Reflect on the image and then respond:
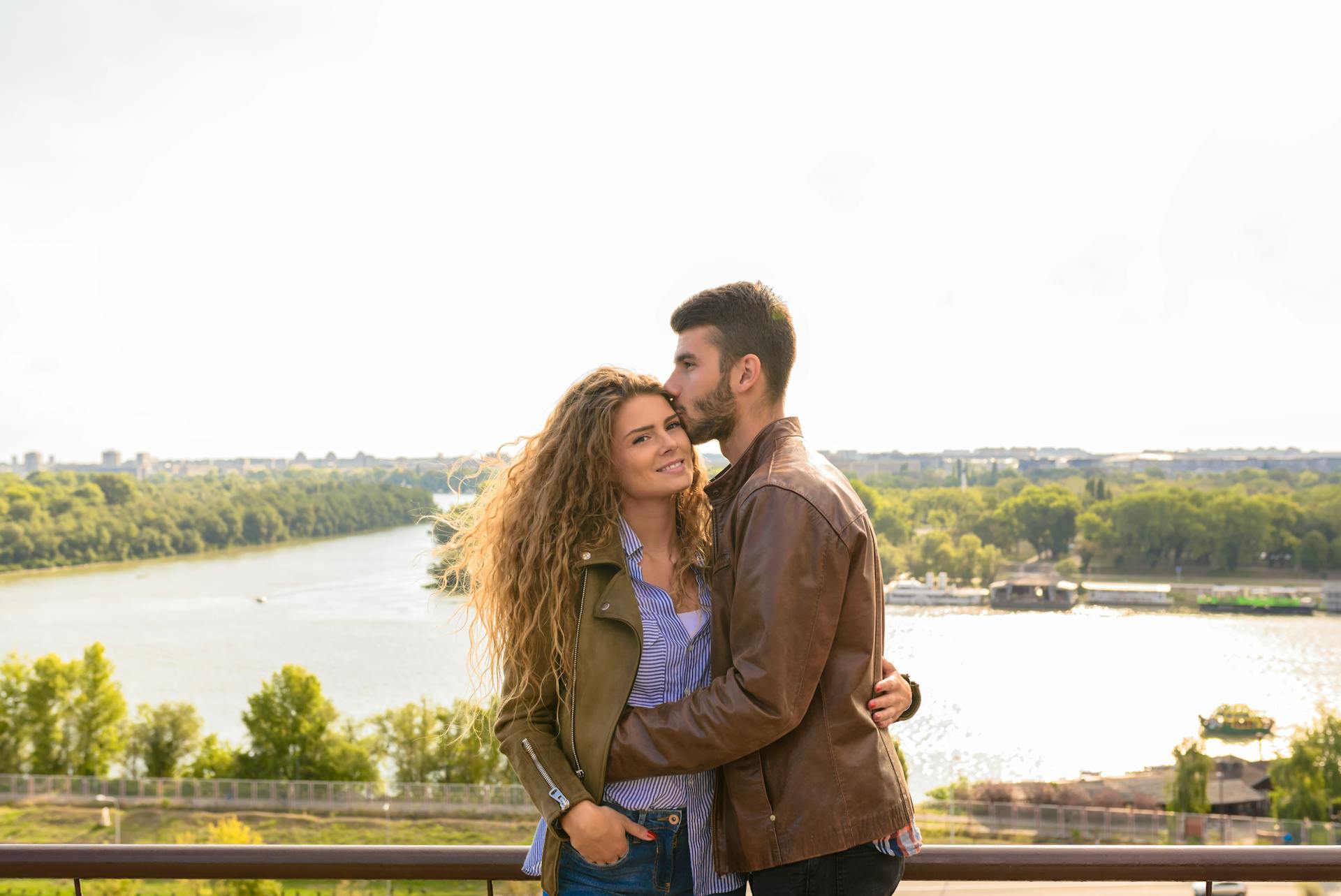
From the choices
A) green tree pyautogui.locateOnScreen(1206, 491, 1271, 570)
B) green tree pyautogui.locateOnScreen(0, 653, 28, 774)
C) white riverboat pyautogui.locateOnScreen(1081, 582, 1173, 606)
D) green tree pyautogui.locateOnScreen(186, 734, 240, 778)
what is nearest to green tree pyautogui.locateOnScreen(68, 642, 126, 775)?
green tree pyautogui.locateOnScreen(0, 653, 28, 774)

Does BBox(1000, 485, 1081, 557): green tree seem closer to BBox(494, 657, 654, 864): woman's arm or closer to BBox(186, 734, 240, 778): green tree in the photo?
BBox(186, 734, 240, 778): green tree

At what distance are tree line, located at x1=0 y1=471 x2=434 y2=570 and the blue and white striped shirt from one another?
1884 inches

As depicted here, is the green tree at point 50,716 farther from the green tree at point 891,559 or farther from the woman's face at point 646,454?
the green tree at point 891,559

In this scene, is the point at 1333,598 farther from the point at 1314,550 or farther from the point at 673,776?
the point at 673,776

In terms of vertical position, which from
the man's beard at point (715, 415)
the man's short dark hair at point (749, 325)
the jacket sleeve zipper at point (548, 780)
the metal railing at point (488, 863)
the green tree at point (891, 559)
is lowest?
the green tree at point (891, 559)

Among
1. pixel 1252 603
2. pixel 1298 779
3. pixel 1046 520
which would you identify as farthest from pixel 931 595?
pixel 1298 779

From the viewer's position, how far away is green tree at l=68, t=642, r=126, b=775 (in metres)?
22.9

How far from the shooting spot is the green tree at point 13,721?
23.6 m

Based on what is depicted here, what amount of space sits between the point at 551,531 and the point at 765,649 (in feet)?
1.27

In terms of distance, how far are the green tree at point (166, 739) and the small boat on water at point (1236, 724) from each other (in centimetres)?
2202

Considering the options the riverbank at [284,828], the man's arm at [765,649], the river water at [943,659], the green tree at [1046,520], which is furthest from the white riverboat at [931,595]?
the man's arm at [765,649]

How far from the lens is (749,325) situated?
5.31 ft

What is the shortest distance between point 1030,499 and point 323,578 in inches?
1177

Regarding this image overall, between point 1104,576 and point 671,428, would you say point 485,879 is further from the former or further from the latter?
point 1104,576
